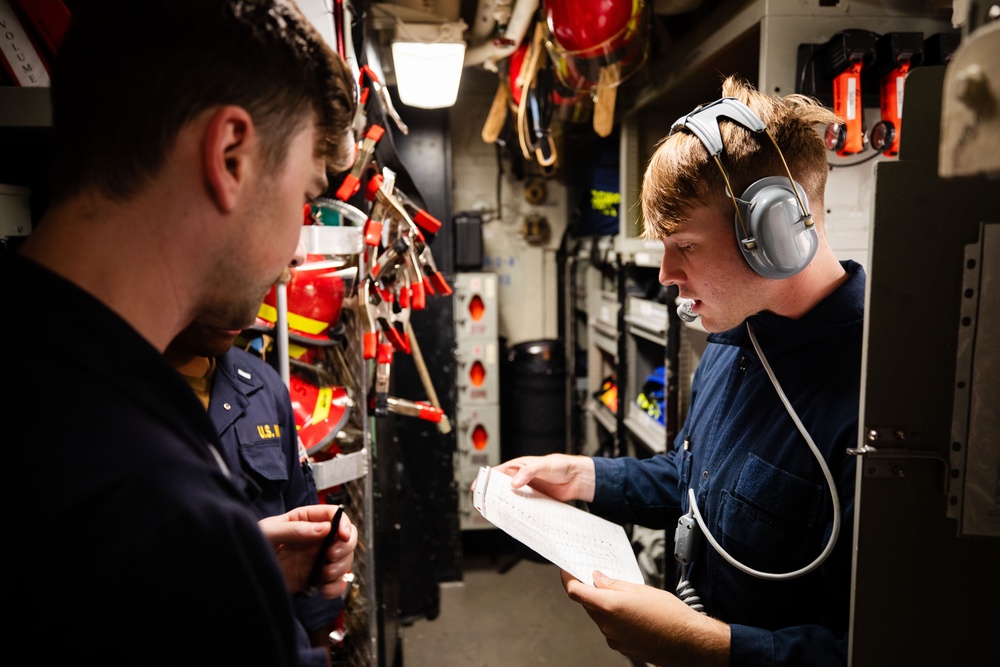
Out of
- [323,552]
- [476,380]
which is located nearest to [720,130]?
[323,552]

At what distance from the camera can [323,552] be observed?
1261 mm

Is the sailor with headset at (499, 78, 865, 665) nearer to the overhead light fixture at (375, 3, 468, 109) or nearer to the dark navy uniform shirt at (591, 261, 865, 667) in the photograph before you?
the dark navy uniform shirt at (591, 261, 865, 667)

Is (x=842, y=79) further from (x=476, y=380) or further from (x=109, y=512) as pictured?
(x=476, y=380)

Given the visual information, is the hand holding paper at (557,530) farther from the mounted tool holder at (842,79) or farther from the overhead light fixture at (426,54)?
the overhead light fixture at (426,54)

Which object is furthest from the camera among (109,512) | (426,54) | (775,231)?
(426,54)

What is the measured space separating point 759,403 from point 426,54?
2.15 metres

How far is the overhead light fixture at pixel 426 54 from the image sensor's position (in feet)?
8.81

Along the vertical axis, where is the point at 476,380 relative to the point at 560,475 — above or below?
below

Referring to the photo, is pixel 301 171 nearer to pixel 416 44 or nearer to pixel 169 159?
pixel 169 159

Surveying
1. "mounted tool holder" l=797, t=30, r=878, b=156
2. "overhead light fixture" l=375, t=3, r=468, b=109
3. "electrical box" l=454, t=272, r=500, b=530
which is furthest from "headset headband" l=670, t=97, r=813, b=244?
"electrical box" l=454, t=272, r=500, b=530

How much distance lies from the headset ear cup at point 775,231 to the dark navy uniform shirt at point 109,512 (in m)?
1.05

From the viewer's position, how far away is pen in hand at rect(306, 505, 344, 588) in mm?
1242

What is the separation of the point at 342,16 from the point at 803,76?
1431 millimetres

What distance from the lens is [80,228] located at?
667mm
